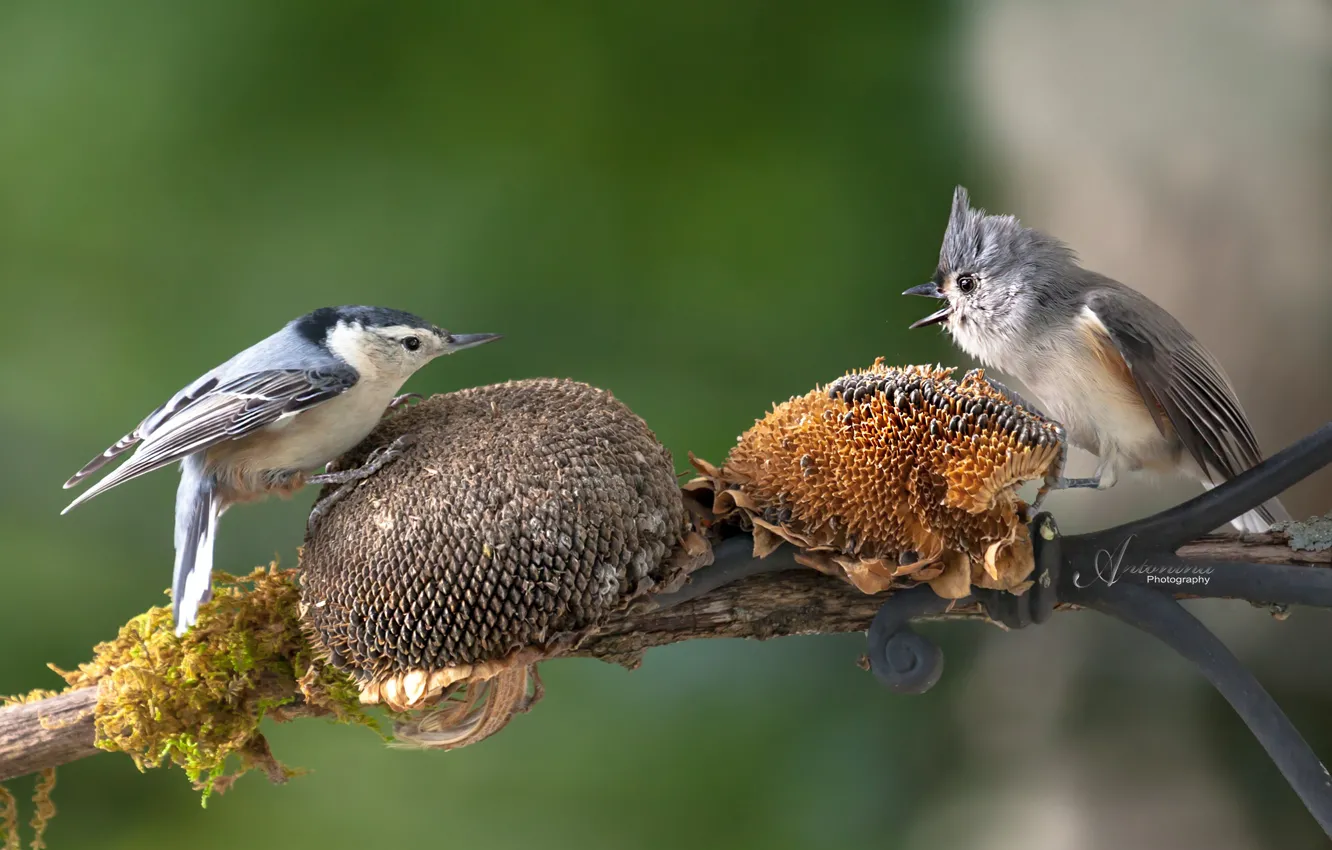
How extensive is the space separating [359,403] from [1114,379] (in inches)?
27.1

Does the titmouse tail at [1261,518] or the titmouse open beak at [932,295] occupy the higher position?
the titmouse open beak at [932,295]

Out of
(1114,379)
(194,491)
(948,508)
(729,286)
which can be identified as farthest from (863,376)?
(729,286)

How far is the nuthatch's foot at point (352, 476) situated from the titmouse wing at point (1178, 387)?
0.63 meters

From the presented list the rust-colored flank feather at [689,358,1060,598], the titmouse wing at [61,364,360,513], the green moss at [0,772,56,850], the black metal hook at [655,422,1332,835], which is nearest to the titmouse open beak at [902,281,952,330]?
the rust-colored flank feather at [689,358,1060,598]

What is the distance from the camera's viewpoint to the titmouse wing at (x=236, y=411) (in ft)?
2.96

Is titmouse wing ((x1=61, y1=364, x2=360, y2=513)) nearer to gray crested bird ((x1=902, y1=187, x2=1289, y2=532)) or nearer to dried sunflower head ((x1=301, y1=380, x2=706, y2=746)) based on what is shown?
dried sunflower head ((x1=301, y1=380, x2=706, y2=746))

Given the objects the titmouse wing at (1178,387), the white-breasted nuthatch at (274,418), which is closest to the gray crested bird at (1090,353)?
the titmouse wing at (1178,387)

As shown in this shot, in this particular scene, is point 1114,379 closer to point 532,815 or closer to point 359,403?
point 359,403

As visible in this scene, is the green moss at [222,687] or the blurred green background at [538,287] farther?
the blurred green background at [538,287]

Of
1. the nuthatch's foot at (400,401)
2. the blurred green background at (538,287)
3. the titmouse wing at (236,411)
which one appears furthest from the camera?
the blurred green background at (538,287)

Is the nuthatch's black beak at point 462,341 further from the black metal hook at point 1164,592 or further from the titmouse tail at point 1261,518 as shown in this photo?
the titmouse tail at point 1261,518

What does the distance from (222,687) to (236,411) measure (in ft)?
0.82

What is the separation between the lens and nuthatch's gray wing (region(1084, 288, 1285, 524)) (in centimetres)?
91

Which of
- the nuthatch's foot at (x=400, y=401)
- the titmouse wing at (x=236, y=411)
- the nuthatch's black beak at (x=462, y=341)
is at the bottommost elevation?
A: the nuthatch's foot at (x=400, y=401)
